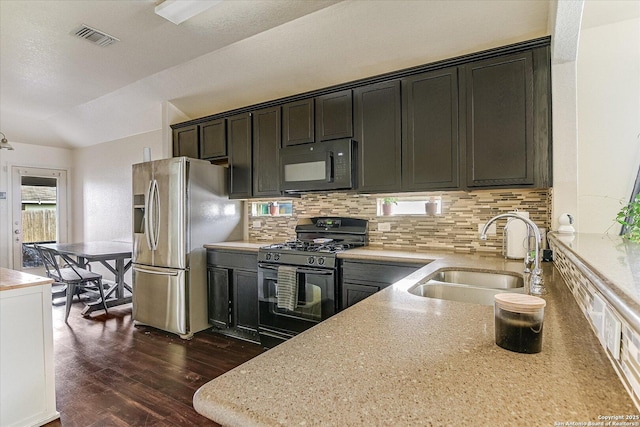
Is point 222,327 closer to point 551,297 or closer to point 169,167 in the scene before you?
point 169,167

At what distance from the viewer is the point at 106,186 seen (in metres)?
5.71

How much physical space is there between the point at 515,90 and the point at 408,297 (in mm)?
1815

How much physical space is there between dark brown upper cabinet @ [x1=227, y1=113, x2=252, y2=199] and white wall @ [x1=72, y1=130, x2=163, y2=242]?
1.78 meters

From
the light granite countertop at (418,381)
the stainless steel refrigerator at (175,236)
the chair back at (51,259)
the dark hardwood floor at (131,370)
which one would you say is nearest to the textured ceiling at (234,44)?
the stainless steel refrigerator at (175,236)

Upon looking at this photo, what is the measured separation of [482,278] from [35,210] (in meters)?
7.36

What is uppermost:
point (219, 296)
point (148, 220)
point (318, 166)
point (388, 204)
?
point (318, 166)

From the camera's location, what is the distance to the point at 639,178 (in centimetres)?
214

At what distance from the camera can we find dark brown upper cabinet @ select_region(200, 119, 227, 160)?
12.3 feet

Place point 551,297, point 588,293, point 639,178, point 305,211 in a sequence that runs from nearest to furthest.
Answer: point 588,293 < point 551,297 < point 639,178 < point 305,211

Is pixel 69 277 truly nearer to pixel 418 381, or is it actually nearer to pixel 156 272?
pixel 156 272

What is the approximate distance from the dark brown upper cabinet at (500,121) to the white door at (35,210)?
23.1ft

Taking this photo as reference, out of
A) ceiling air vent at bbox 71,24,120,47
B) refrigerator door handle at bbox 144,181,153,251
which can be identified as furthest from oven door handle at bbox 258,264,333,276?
ceiling air vent at bbox 71,24,120,47

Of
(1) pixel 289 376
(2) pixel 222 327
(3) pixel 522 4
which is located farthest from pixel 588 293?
(2) pixel 222 327

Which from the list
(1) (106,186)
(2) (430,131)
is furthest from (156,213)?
(1) (106,186)
